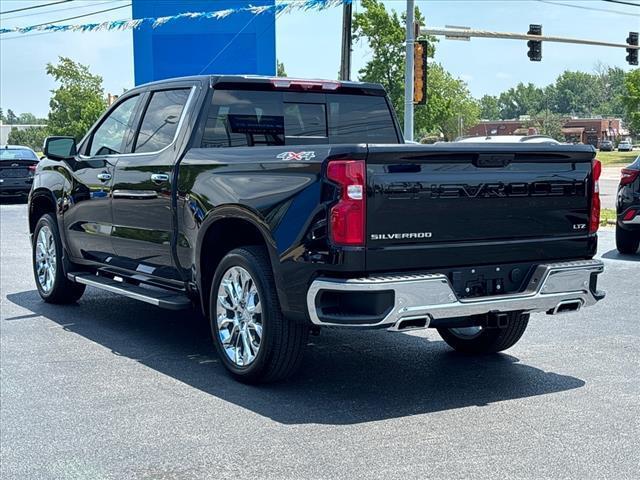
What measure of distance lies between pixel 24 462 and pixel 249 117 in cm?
325

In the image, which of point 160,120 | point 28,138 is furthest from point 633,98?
point 28,138

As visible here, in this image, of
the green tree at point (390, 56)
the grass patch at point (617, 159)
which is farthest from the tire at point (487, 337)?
the grass patch at point (617, 159)

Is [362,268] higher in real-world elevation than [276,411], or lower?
higher

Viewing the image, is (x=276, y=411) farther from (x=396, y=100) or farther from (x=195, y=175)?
(x=396, y=100)

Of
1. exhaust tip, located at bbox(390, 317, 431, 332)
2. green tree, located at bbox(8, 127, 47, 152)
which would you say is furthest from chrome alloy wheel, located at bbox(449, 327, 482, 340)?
green tree, located at bbox(8, 127, 47, 152)

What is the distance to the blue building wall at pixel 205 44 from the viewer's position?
22.7 meters

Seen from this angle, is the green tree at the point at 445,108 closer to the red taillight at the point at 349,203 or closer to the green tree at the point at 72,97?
the green tree at the point at 72,97

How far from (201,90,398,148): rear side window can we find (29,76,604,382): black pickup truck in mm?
11

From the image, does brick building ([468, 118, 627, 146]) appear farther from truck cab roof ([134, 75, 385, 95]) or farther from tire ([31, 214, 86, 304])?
Answer: truck cab roof ([134, 75, 385, 95])

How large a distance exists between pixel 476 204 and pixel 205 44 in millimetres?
18869

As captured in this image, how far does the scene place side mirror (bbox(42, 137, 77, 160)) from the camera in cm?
838

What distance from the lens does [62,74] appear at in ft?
245

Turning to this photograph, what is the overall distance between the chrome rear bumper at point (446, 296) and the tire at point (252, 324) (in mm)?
488

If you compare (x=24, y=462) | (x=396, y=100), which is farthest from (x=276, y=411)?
(x=396, y=100)
